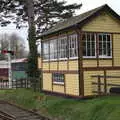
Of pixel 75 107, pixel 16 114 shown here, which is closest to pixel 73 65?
pixel 75 107

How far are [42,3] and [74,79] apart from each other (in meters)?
19.9

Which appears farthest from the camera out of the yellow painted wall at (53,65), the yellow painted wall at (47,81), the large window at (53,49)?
the yellow painted wall at (47,81)

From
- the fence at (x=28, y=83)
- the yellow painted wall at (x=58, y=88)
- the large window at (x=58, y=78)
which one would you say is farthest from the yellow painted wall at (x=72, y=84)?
the fence at (x=28, y=83)

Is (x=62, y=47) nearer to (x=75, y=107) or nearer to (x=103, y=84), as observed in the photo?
(x=103, y=84)

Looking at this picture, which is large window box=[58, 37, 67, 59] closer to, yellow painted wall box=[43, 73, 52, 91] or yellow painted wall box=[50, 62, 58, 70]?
yellow painted wall box=[50, 62, 58, 70]

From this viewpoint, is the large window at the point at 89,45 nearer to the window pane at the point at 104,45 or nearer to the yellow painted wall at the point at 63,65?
the window pane at the point at 104,45

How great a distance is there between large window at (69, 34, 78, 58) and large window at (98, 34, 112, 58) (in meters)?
1.51

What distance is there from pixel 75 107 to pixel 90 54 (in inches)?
179

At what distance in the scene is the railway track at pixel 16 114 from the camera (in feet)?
72.8

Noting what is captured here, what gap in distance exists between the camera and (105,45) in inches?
997

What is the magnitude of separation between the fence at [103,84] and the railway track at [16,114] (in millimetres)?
3680

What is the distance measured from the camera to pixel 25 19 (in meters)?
43.2

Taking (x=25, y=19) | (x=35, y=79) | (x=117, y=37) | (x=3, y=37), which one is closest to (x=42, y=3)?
(x=25, y=19)

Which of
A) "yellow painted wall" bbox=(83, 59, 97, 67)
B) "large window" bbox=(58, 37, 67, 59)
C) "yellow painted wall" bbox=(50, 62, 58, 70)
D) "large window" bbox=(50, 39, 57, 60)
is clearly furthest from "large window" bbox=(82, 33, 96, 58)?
"large window" bbox=(50, 39, 57, 60)
